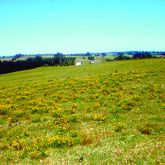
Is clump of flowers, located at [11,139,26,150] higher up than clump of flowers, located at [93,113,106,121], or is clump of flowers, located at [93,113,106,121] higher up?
clump of flowers, located at [93,113,106,121]

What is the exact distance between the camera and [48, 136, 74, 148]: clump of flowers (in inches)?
701

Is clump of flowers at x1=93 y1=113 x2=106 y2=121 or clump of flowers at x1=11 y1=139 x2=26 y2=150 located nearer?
clump of flowers at x1=11 y1=139 x2=26 y2=150

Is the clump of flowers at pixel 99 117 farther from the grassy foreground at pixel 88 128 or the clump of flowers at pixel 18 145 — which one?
the clump of flowers at pixel 18 145

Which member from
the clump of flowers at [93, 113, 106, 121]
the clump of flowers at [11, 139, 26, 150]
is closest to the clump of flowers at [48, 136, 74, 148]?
the clump of flowers at [11, 139, 26, 150]

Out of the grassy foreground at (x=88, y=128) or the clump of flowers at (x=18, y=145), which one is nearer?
the grassy foreground at (x=88, y=128)

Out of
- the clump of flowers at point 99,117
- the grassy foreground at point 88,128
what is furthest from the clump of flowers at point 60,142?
the clump of flowers at point 99,117

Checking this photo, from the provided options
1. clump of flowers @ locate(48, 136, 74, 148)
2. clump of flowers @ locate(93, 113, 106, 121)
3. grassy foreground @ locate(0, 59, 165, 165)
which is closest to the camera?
grassy foreground @ locate(0, 59, 165, 165)

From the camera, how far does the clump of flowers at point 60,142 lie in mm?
17797

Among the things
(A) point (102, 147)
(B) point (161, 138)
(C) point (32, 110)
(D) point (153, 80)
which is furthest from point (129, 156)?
(D) point (153, 80)

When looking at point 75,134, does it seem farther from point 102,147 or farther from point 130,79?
point 130,79

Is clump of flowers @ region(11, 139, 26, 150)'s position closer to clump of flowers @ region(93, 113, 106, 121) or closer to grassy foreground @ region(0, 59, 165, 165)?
grassy foreground @ region(0, 59, 165, 165)

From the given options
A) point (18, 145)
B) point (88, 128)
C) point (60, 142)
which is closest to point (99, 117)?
point (88, 128)

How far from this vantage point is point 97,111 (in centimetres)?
2609

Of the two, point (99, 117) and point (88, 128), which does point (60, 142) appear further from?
point (99, 117)
